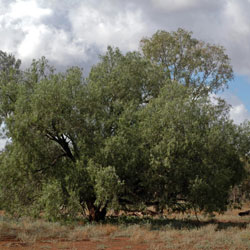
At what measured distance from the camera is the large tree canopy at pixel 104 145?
19344mm

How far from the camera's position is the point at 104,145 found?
20078mm

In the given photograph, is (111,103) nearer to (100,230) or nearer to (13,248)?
(100,230)

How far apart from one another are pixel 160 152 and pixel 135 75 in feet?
20.1

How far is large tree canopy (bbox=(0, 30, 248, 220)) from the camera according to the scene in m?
19.3

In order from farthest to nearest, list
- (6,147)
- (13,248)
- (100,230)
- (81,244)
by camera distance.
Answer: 1. (6,147)
2. (100,230)
3. (81,244)
4. (13,248)

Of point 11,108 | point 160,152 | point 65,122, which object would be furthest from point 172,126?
point 11,108

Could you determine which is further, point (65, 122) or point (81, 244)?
point (65, 122)

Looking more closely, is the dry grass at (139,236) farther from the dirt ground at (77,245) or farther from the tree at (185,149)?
the tree at (185,149)

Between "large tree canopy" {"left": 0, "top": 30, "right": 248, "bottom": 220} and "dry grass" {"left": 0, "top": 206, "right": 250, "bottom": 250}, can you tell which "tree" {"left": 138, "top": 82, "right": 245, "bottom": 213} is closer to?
"large tree canopy" {"left": 0, "top": 30, "right": 248, "bottom": 220}

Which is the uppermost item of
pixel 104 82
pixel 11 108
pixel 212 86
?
pixel 212 86

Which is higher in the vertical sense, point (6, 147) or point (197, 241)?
point (6, 147)

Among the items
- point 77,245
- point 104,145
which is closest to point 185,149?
point 104,145

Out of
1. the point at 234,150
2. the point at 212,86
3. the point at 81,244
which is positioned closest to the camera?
the point at 81,244

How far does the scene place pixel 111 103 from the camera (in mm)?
21984
